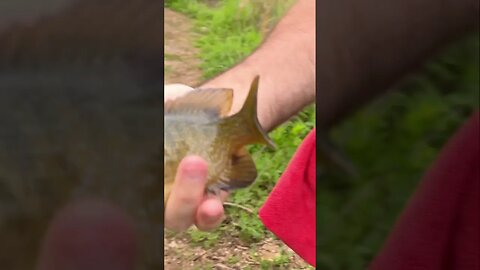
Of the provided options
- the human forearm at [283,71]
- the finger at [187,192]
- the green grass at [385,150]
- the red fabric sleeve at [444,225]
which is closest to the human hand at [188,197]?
the finger at [187,192]

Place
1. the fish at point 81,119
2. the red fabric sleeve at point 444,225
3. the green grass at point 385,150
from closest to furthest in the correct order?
the red fabric sleeve at point 444,225, the fish at point 81,119, the green grass at point 385,150

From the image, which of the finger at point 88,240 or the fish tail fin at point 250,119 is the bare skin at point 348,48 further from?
the finger at point 88,240

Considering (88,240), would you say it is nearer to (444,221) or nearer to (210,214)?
(210,214)

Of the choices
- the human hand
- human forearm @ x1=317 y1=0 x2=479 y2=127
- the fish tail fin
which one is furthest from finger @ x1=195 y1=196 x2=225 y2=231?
human forearm @ x1=317 y1=0 x2=479 y2=127

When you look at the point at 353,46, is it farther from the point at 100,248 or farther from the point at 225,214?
the point at 100,248

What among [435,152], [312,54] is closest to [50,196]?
[312,54]
